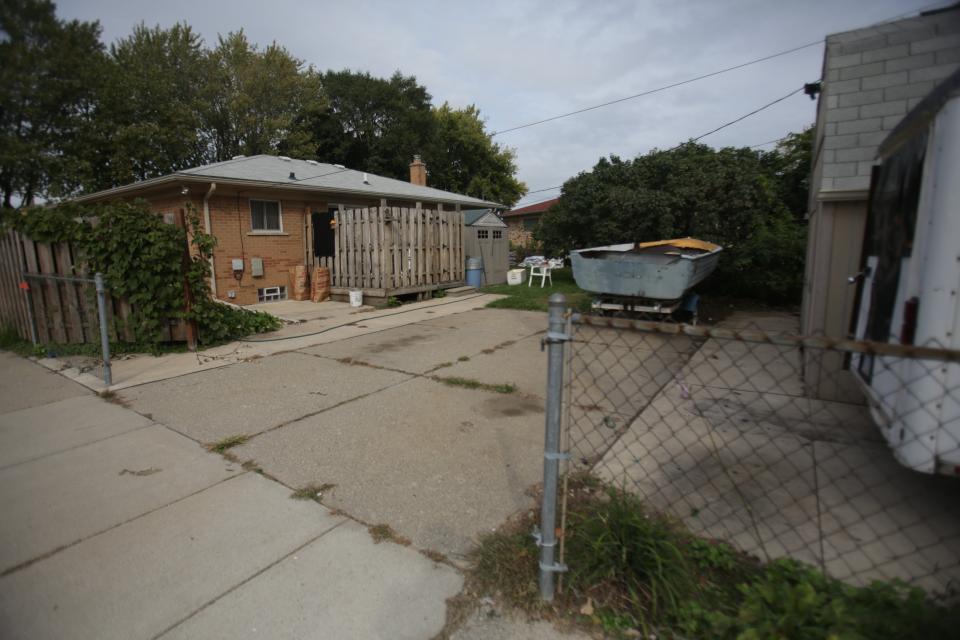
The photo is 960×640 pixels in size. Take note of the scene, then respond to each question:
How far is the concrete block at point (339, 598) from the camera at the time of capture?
2012mm

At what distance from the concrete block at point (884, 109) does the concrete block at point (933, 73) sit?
22cm

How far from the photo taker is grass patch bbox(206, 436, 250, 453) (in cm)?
383

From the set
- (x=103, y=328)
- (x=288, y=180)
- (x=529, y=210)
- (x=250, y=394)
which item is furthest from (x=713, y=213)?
(x=529, y=210)

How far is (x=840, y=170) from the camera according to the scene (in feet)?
15.1

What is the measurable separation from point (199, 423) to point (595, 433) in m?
3.63

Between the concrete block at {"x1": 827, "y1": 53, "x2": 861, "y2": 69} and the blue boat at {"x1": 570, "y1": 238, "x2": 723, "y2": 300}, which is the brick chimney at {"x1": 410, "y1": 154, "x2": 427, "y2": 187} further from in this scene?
the concrete block at {"x1": 827, "y1": 53, "x2": 861, "y2": 69}

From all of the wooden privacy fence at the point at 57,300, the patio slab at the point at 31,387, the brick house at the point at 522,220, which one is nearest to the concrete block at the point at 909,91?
the patio slab at the point at 31,387

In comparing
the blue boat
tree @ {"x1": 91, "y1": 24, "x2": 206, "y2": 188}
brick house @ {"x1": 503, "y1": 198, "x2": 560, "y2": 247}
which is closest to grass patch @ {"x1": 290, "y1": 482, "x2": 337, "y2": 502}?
the blue boat

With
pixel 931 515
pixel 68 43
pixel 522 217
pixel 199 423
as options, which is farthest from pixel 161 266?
pixel 522 217

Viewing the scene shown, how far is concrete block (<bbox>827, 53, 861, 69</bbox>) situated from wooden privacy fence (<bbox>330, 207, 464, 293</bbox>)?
887 centimetres

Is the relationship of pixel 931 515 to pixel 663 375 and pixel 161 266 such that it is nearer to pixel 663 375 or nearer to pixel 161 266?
pixel 663 375

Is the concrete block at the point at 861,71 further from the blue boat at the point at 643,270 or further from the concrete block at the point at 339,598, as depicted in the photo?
the concrete block at the point at 339,598

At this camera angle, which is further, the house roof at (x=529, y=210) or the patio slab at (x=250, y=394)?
the house roof at (x=529, y=210)

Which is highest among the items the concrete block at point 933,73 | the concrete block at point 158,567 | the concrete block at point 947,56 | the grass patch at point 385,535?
the concrete block at point 947,56
